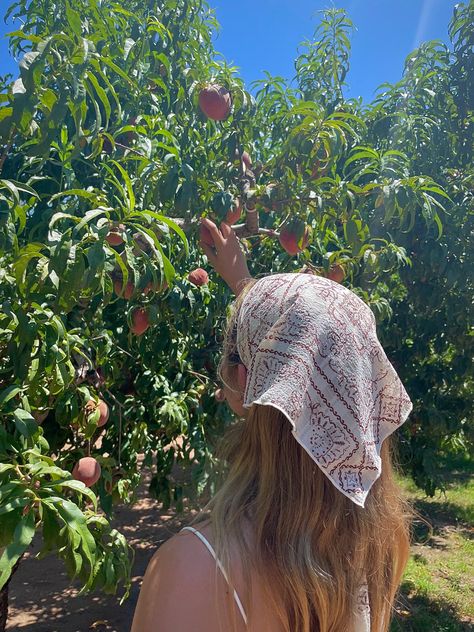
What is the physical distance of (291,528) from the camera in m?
0.81

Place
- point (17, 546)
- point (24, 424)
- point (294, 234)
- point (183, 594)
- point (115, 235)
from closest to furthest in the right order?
point (183, 594) → point (17, 546) → point (24, 424) → point (115, 235) → point (294, 234)

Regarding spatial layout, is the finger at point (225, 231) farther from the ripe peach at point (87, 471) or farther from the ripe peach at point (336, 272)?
the ripe peach at point (87, 471)

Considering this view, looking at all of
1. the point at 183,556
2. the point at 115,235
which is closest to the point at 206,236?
the point at 115,235

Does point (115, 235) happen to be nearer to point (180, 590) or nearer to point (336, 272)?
point (180, 590)

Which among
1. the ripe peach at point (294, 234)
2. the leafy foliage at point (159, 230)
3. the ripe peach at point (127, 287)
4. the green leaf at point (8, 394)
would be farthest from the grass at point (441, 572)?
the green leaf at point (8, 394)

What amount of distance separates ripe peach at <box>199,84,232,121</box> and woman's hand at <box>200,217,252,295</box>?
1.81ft

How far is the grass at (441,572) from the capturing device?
11.7 feet

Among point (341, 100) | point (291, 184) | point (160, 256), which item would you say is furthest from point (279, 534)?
point (341, 100)

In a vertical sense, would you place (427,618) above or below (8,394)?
below

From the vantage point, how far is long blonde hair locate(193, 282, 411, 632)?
790mm

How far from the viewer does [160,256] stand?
1.30 meters

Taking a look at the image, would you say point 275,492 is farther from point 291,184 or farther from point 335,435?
point 291,184

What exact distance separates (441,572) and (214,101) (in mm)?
3976

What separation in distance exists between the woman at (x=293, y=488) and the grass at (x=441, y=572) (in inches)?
81.3
